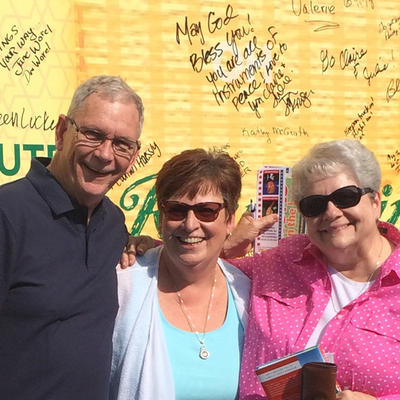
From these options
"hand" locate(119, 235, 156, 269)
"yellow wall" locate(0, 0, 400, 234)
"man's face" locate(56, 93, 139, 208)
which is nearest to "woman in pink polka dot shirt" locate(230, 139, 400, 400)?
"hand" locate(119, 235, 156, 269)

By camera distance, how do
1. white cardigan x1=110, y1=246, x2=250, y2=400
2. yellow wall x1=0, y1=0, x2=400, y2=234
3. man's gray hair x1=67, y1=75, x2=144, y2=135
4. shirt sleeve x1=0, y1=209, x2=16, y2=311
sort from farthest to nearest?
1. yellow wall x1=0, y1=0, x2=400, y2=234
2. white cardigan x1=110, y1=246, x2=250, y2=400
3. man's gray hair x1=67, y1=75, x2=144, y2=135
4. shirt sleeve x1=0, y1=209, x2=16, y2=311

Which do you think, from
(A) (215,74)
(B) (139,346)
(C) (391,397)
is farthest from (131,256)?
(A) (215,74)

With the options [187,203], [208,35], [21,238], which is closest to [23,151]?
[208,35]

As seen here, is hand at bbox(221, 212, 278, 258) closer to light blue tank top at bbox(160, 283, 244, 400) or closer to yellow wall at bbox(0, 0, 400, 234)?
light blue tank top at bbox(160, 283, 244, 400)

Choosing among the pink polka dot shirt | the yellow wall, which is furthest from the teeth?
the yellow wall

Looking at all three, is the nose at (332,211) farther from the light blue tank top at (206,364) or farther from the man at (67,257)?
the man at (67,257)

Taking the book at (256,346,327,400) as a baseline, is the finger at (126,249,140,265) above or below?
above

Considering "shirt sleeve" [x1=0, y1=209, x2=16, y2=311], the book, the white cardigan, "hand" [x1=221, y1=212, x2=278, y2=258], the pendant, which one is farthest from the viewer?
"hand" [x1=221, y1=212, x2=278, y2=258]

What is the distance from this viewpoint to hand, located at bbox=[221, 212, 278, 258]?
269 cm

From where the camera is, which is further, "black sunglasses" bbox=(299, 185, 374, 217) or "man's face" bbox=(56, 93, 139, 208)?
"black sunglasses" bbox=(299, 185, 374, 217)

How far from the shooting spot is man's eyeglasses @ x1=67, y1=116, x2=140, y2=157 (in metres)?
1.94

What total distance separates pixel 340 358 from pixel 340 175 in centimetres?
66

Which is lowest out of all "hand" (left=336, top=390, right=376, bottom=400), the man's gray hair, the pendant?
"hand" (left=336, top=390, right=376, bottom=400)

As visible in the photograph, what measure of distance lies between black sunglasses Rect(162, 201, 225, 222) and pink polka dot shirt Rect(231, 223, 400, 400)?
1.23ft
